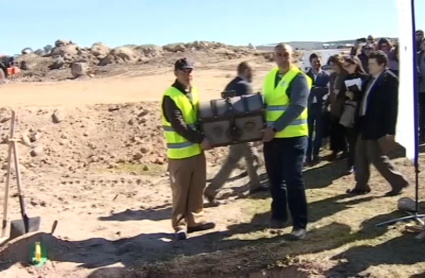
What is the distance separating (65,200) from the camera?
31.4ft

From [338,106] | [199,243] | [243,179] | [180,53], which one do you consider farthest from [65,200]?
[180,53]

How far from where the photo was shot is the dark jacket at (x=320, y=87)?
9.21m

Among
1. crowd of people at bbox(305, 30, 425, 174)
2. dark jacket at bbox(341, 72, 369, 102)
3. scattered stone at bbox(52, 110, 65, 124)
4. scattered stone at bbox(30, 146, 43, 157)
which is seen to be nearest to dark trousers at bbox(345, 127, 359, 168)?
crowd of people at bbox(305, 30, 425, 174)

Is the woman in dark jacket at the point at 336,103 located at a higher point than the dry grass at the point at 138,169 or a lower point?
higher

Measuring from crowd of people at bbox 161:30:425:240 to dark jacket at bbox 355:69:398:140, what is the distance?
1 cm

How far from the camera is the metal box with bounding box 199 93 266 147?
20.9 ft

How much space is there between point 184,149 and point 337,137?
3.74 m

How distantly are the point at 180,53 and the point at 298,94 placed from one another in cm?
3283

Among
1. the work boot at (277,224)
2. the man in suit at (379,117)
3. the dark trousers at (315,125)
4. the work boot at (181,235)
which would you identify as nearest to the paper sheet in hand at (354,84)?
the man in suit at (379,117)

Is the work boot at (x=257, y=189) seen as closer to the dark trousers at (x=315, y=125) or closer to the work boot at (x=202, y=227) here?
the dark trousers at (x=315, y=125)

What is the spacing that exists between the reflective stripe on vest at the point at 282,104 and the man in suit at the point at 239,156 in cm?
135

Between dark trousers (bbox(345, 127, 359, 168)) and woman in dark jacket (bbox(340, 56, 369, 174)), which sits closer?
woman in dark jacket (bbox(340, 56, 369, 174))

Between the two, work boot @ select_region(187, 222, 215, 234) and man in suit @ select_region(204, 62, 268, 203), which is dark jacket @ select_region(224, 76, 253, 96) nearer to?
man in suit @ select_region(204, 62, 268, 203)

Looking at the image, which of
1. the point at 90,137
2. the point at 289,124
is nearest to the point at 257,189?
the point at 289,124
